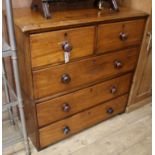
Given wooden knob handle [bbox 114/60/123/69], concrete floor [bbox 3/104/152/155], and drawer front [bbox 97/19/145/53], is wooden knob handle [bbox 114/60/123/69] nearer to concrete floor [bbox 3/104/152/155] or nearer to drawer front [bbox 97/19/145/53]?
drawer front [bbox 97/19/145/53]

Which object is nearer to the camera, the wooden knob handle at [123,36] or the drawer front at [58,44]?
the drawer front at [58,44]

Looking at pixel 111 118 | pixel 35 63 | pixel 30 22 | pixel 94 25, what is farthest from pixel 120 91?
pixel 30 22

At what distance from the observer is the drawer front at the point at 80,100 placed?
132cm

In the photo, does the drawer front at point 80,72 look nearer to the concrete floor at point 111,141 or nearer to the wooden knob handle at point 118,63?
the wooden knob handle at point 118,63

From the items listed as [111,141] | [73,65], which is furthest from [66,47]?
[111,141]

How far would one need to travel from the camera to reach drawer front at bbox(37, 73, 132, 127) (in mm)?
1318

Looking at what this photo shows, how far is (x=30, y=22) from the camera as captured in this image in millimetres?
1074

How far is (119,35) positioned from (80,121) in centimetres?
72

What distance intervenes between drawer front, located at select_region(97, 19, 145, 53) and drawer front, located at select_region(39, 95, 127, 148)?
518 millimetres

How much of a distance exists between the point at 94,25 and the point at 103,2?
1.25ft

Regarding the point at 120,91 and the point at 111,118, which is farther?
the point at 111,118

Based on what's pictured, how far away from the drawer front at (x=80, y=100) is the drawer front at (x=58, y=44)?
11.8 inches

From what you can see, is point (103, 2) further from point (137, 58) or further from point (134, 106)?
point (134, 106)

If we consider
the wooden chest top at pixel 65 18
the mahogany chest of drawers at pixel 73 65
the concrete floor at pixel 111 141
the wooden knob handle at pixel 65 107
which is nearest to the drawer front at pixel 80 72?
the mahogany chest of drawers at pixel 73 65
